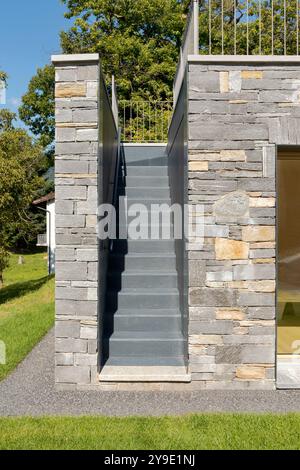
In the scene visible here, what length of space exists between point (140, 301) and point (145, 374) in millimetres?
1238

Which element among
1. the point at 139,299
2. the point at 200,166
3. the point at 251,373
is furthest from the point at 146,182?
the point at 251,373

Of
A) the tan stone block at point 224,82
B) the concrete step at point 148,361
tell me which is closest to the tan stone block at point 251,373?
the concrete step at point 148,361

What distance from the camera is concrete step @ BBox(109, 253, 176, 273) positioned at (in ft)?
20.5

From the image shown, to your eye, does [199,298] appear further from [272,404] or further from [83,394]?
[83,394]

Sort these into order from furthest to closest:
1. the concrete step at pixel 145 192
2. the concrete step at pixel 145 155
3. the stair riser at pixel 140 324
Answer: the concrete step at pixel 145 155 → the concrete step at pixel 145 192 → the stair riser at pixel 140 324

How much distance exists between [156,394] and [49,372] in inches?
57.5

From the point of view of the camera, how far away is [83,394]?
14.7 ft

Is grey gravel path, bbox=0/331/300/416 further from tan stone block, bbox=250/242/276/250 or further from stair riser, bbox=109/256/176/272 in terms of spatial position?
stair riser, bbox=109/256/176/272

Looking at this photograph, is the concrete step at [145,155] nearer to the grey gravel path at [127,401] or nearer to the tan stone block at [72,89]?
the tan stone block at [72,89]

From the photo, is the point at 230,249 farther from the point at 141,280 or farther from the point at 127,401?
the point at 127,401

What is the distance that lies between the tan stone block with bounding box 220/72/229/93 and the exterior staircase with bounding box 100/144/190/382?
2.66 m

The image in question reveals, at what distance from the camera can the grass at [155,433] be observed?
3.36m

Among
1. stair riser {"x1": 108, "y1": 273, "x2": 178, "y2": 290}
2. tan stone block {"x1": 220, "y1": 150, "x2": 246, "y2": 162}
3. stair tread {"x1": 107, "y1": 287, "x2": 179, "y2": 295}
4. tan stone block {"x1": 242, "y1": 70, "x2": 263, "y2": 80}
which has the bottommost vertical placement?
stair tread {"x1": 107, "y1": 287, "x2": 179, "y2": 295}

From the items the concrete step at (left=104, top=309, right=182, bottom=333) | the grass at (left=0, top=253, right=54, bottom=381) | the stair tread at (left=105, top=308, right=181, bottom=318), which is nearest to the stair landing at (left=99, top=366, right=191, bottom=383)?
the concrete step at (left=104, top=309, right=182, bottom=333)
